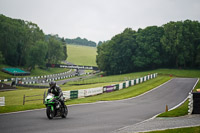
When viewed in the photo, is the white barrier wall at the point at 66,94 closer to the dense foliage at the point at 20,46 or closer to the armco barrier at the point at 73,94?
the armco barrier at the point at 73,94

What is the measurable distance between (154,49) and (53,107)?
263 ft

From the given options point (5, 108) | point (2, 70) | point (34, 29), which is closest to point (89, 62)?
point (34, 29)

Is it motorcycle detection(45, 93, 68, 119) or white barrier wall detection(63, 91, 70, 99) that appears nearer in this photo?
motorcycle detection(45, 93, 68, 119)

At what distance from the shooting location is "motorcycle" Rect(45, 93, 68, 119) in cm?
1281

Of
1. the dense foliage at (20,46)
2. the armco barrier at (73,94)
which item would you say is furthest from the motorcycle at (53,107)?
the dense foliage at (20,46)

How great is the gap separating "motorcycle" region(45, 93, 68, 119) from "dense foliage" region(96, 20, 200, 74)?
76036mm

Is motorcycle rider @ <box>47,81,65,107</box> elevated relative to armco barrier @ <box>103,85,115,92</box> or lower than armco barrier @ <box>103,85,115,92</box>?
elevated

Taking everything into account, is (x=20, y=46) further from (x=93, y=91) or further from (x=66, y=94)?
(x=66, y=94)

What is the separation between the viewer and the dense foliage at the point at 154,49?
86.1 meters

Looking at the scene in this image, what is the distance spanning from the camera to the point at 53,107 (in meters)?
13.3

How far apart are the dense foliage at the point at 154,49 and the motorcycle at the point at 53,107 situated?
76.0 metres

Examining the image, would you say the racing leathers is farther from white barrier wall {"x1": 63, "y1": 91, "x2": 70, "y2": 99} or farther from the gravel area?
white barrier wall {"x1": 63, "y1": 91, "x2": 70, "y2": 99}

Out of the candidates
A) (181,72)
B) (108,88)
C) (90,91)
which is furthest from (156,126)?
(181,72)

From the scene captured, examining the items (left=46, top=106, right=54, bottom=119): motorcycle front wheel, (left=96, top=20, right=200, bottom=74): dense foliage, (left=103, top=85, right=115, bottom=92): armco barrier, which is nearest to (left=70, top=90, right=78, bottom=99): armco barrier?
(left=103, top=85, right=115, bottom=92): armco barrier
